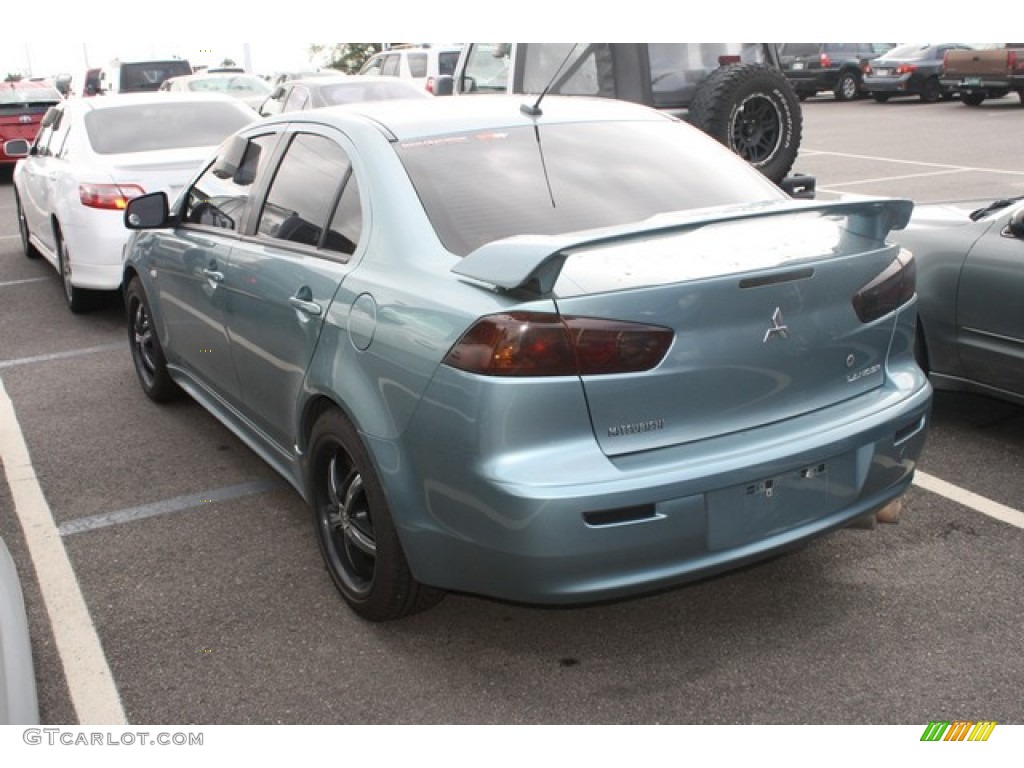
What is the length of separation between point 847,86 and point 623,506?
28985 millimetres

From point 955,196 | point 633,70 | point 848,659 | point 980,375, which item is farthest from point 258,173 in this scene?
point 955,196

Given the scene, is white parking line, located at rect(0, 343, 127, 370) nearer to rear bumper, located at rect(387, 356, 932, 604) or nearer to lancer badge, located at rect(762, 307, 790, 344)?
rear bumper, located at rect(387, 356, 932, 604)

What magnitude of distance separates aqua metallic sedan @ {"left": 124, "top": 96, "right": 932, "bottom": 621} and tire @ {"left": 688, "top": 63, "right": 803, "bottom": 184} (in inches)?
215

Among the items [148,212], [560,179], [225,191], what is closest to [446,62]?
[148,212]

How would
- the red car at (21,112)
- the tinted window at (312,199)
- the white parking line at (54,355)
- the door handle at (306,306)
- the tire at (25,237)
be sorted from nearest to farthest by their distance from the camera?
1. the door handle at (306,306)
2. the tinted window at (312,199)
3. the white parking line at (54,355)
4. the tire at (25,237)
5. the red car at (21,112)

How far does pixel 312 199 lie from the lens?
13.4 ft

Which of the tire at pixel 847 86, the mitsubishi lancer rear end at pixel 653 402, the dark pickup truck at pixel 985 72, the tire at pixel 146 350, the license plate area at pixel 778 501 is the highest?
the mitsubishi lancer rear end at pixel 653 402

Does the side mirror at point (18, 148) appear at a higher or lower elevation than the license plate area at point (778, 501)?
higher

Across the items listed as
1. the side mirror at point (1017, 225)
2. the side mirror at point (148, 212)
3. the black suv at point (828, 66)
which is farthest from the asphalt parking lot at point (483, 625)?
the black suv at point (828, 66)

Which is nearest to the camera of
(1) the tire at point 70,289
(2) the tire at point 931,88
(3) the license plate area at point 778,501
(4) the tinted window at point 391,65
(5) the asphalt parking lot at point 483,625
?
(3) the license plate area at point 778,501

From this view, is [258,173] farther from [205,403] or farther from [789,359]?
[789,359]

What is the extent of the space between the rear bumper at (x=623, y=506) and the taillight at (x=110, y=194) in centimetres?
519

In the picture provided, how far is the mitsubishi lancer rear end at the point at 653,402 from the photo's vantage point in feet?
9.71

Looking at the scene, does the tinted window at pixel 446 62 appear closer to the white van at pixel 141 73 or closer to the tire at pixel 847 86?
the white van at pixel 141 73
